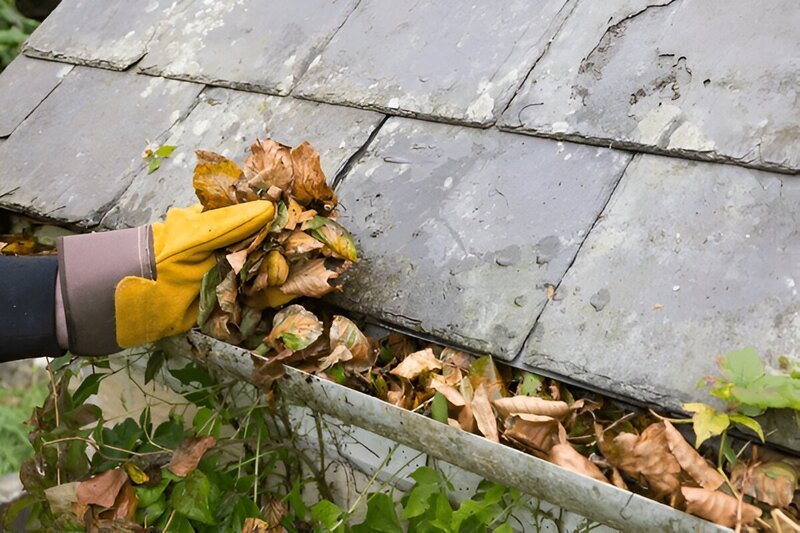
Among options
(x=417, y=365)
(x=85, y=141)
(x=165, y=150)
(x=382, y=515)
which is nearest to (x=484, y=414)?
(x=417, y=365)

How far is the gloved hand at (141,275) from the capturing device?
1.64 m

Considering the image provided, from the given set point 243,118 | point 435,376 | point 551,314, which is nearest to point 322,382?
point 435,376

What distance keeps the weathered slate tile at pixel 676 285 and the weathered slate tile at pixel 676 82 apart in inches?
2.2

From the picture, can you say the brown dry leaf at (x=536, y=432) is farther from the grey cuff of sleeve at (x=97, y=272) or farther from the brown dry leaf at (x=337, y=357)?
the grey cuff of sleeve at (x=97, y=272)

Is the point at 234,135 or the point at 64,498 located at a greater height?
the point at 234,135

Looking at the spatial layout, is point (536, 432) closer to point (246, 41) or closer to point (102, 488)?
point (102, 488)

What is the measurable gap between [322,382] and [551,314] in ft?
Result: 1.37

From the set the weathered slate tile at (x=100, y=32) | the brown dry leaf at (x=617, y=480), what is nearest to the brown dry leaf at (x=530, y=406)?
the brown dry leaf at (x=617, y=480)

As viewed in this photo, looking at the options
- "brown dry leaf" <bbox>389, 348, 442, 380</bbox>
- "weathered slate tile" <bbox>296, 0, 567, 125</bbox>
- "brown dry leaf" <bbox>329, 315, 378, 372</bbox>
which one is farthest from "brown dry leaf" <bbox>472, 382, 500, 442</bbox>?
"weathered slate tile" <bbox>296, 0, 567, 125</bbox>

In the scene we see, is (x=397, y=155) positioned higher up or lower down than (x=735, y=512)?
higher up

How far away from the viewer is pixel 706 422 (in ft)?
3.96

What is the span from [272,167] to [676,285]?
31.1 inches

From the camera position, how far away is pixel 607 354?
4.48 ft

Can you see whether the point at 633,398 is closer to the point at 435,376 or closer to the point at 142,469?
the point at 435,376
